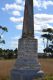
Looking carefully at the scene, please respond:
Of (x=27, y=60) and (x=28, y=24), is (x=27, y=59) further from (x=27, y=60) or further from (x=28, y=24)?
(x=28, y=24)

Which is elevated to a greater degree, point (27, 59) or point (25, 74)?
point (27, 59)

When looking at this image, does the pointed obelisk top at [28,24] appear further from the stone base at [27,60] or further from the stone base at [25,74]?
the stone base at [25,74]

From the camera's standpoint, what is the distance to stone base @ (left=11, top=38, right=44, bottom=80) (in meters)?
16.4

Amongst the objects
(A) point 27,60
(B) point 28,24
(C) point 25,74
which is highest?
(B) point 28,24

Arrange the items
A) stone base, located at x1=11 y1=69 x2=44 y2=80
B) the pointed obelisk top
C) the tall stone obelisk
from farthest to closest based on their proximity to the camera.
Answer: the pointed obelisk top → the tall stone obelisk → stone base, located at x1=11 y1=69 x2=44 y2=80

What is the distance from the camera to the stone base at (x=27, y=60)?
16406 millimetres

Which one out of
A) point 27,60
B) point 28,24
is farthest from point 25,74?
point 28,24

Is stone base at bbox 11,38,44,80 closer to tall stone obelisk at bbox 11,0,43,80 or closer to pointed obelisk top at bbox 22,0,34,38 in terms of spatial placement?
tall stone obelisk at bbox 11,0,43,80

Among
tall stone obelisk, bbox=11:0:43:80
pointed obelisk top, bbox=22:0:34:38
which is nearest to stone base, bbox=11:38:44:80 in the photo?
tall stone obelisk, bbox=11:0:43:80

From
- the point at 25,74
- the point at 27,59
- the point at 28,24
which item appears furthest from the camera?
the point at 28,24

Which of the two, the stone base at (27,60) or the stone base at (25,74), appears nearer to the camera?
the stone base at (25,74)

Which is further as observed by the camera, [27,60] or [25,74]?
[27,60]

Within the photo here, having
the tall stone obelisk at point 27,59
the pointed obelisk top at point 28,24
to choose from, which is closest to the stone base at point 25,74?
the tall stone obelisk at point 27,59

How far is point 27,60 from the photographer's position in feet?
54.1
